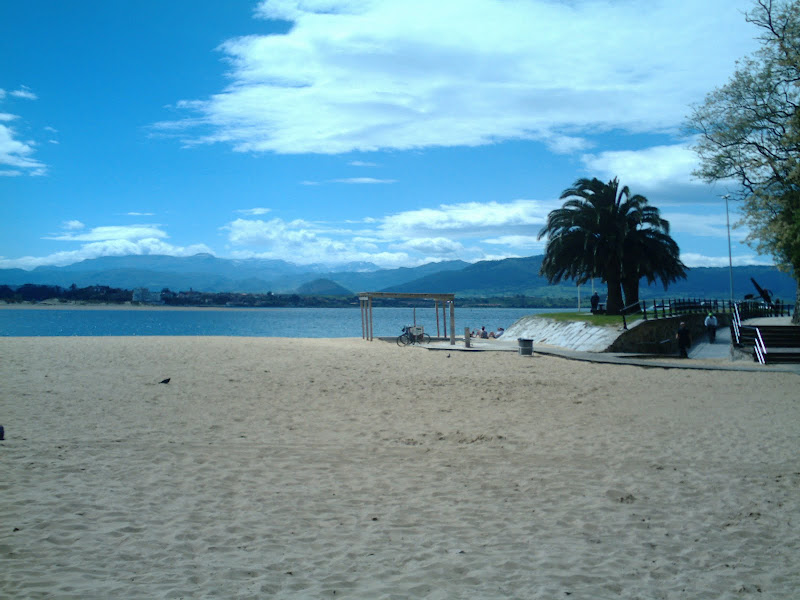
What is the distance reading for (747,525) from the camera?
6.18 meters

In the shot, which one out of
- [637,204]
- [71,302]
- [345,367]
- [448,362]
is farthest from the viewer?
[71,302]

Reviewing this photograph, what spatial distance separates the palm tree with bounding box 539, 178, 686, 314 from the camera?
33625 millimetres

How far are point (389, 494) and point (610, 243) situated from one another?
95.1 ft

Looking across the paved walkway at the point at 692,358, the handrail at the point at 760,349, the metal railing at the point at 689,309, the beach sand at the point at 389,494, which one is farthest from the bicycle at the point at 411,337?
the beach sand at the point at 389,494

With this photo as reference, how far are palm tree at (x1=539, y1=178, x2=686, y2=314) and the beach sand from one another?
19.8 m

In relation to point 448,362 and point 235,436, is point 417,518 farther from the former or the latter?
point 448,362

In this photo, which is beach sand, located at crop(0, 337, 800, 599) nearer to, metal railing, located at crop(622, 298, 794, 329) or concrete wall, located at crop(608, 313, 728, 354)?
concrete wall, located at crop(608, 313, 728, 354)

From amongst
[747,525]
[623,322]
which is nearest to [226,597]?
[747,525]

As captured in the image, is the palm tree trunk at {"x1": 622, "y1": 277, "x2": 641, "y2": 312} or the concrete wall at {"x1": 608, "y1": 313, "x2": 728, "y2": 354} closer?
the concrete wall at {"x1": 608, "y1": 313, "x2": 728, "y2": 354}

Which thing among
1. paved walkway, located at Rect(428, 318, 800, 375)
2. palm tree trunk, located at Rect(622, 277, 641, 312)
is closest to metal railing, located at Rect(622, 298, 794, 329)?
palm tree trunk, located at Rect(622, 277, 641, 312)

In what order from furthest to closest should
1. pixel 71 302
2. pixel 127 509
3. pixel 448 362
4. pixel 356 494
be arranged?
1. pixel 71 302
2. pixel 448 362
3. pixel 356 494
4. pixel 127 509

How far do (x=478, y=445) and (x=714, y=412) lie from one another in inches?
237

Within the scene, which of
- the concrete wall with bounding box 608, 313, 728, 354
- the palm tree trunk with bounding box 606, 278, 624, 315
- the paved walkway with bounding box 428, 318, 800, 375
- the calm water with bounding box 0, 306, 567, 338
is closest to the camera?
the paved walkway with bounding box 428, 318, 800, 375

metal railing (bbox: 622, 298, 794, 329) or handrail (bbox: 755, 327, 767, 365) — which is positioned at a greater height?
metal railing (bbox: 622, 298, 794, 329)
